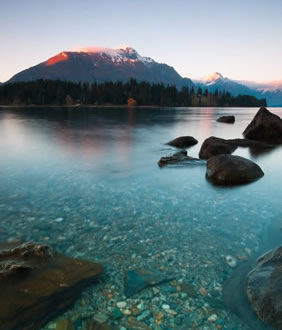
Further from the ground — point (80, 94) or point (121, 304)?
point (80, 94)

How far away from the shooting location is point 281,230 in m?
7.00

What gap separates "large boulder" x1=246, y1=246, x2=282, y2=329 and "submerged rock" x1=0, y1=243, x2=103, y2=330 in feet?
9.61

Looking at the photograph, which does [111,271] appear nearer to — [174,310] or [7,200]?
[174,310]

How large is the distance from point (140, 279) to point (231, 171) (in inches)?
317

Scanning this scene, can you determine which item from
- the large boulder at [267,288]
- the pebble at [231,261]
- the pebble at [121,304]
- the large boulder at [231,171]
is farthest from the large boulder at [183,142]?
the pebble at [121,304]

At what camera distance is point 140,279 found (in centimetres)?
490

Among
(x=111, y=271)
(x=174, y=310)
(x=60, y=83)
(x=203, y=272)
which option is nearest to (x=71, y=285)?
(x=111, y=271)

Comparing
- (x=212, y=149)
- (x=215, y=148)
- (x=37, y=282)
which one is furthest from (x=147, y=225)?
(x=215, y=148)

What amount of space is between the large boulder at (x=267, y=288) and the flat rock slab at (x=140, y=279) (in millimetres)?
1557

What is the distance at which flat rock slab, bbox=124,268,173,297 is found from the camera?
15.2 feet

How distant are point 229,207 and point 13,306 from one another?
22.5 feet

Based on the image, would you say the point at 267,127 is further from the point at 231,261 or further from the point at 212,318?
the point at 212,318

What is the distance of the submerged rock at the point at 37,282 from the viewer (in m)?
3.80

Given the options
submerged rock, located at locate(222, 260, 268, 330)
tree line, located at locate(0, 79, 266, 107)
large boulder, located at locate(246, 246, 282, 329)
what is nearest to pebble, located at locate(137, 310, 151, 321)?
submerged rock, located at locate(222, 260, 268, 330)
